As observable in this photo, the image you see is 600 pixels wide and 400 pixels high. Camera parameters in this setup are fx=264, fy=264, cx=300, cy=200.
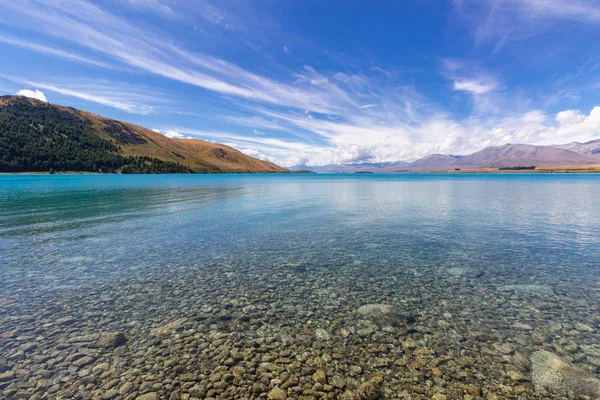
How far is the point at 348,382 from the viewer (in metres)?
7.68

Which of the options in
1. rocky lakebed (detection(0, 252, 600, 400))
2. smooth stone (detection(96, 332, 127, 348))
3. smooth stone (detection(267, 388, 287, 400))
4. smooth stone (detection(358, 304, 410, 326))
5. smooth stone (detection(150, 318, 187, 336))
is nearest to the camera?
smooth stone (detection(267, 388, 287, 400))

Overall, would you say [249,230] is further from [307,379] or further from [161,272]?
[307,379]

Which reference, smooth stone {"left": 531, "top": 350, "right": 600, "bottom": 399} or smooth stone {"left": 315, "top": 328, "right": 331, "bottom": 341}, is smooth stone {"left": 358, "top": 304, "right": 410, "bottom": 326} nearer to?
smooth stone {"left": 315, "top": 328, "right": 331, "bottom": 341}

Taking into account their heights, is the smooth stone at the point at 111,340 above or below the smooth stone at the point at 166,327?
above

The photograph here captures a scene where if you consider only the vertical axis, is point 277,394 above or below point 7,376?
below

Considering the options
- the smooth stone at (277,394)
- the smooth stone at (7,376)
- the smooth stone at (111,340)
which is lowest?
the smooth stone at (277,394)

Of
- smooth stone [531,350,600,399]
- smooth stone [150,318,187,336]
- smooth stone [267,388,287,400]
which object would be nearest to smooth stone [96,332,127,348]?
smooth stone [150,318,187,336]

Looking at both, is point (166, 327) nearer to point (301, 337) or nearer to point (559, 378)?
point (301, 337)

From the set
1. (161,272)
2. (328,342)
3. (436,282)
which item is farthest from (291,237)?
(328,342)

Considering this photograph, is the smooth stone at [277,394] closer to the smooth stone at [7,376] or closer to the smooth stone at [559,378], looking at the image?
the smooth stone at [559,378]

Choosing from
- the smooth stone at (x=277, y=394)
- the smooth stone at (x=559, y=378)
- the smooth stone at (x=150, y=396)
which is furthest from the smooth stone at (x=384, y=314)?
the smooth stone at (x=150, y=396)

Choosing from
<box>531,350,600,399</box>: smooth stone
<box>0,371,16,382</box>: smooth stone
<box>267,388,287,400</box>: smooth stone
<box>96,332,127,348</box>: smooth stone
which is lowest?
<box>267,388,287,400</box>: smooth stone

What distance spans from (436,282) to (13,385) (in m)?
17.2

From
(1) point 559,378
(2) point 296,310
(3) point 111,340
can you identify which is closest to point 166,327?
(3) point 111,340
